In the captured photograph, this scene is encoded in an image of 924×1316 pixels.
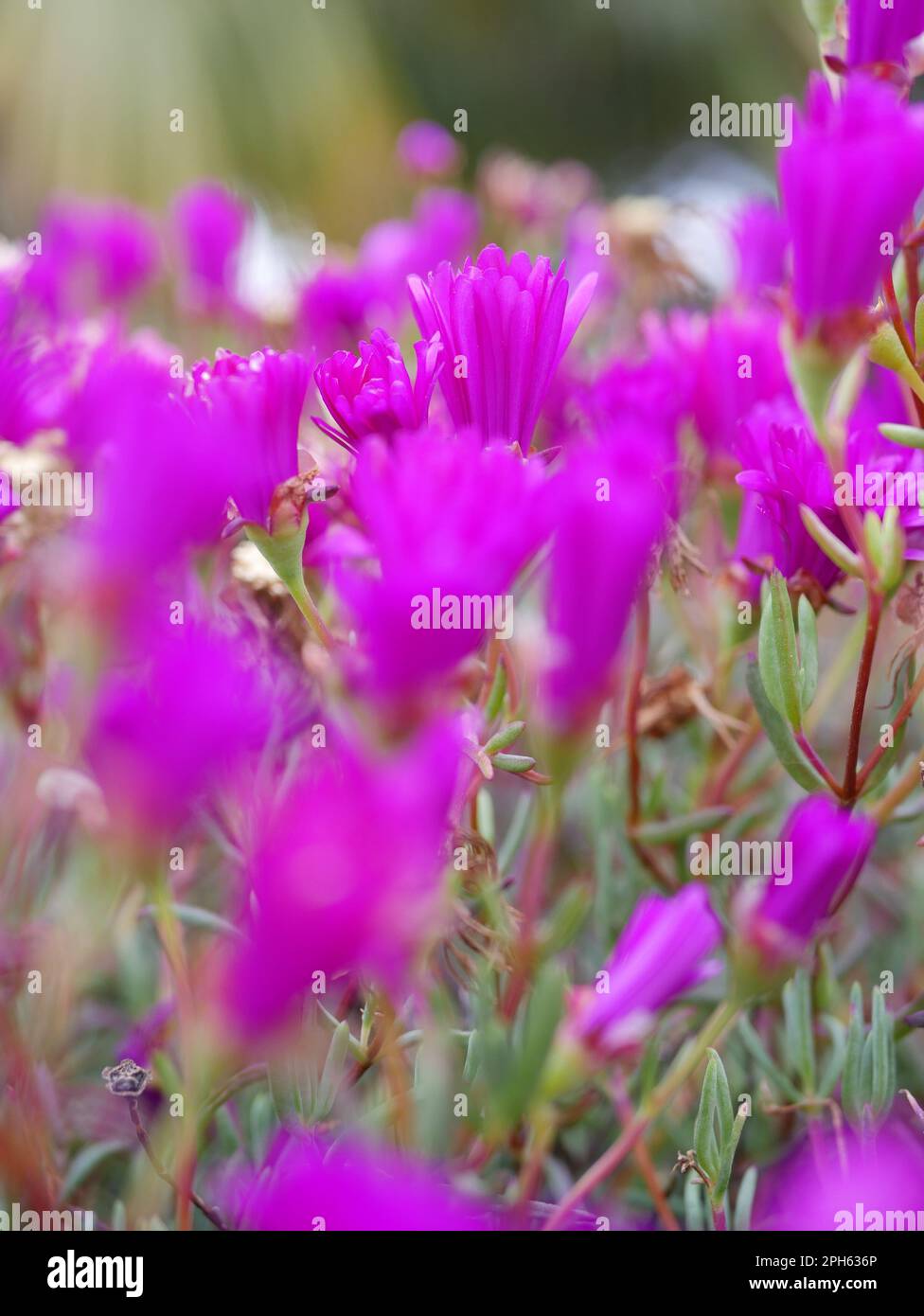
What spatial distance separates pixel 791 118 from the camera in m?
0.29

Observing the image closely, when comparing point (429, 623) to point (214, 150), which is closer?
point (429, 623)

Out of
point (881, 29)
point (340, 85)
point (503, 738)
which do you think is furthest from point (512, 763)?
point (340, 85)

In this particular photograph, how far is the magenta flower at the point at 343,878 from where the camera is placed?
175 mm

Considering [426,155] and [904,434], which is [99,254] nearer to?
[426,155]

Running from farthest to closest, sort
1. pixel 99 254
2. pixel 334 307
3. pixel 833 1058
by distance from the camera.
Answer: pixel 99 254
pixel 334 307
pixel 833 1058

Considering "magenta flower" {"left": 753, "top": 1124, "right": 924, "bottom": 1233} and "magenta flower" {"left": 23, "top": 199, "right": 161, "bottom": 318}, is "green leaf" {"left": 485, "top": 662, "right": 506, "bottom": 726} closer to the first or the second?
"magenta flower" {"left": 753, "top": 1124, "right": 924, "bottom": 1233}

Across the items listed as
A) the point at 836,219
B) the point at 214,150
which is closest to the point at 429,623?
the point at 836,219

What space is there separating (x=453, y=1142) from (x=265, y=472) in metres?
Answer: 0.19

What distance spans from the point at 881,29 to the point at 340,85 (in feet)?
6.68

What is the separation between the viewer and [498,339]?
0.94ft

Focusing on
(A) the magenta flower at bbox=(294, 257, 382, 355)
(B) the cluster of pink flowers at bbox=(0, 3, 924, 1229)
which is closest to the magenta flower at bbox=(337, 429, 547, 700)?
(B) the cluster of pink flowers at bbox=(0, 3, 924, 1229)

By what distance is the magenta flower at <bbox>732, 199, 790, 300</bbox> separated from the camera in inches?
23.3

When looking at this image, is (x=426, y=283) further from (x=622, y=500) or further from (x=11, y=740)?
(x=11, y=740)
